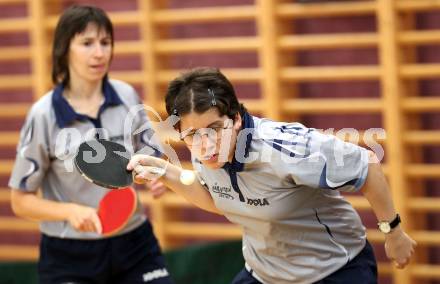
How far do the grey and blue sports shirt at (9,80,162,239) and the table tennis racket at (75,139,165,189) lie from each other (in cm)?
47

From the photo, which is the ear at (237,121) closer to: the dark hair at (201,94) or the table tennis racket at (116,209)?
the dark hair at (201,94)

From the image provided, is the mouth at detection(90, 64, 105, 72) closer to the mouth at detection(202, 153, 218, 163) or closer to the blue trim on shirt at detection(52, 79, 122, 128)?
the blue trim on shirt at detection(52, 79, 122, 128)

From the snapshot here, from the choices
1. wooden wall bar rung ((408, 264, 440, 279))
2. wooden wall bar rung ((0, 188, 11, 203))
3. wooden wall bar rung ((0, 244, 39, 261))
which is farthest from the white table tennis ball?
wooden wall bar rung ((0, 188, 11, 203))

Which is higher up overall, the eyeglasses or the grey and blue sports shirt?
the eyeglasses

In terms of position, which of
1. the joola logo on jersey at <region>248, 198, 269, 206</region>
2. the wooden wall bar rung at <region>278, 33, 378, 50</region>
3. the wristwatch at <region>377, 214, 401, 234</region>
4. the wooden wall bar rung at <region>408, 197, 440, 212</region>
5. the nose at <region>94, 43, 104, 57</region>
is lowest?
the wooden wall bar rung at <region>408, 197, 440, 212</region>

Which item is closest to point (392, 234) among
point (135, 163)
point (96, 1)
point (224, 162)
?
point (224, 162)

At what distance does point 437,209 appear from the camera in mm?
5188

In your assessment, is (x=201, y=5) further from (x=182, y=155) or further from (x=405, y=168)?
(x=405, y=168)

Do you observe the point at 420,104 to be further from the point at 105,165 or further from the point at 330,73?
the point at 105,165

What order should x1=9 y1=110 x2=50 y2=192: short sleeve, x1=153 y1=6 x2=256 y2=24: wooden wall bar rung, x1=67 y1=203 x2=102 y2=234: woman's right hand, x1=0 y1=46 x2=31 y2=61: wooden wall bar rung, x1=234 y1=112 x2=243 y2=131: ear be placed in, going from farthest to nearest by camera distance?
x1=0 y1=46 x2=31 y2=61: wooden wall bar rung < x1=153 y1=6 x2=256 y2=24: wooden wall bar rung < x1=9 y1=110 x2=50 y2=192: short sleeve < x1=67 y1=203 x2=102 y2=234: woman's right hand < x1=234 y1=112 x2=243 y2=131: ear

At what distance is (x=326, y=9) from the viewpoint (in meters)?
Answer: 5.38

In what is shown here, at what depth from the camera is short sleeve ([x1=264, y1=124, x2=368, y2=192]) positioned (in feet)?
9.11

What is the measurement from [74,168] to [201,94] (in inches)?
42.1

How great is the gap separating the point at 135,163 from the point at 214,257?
2.78m
